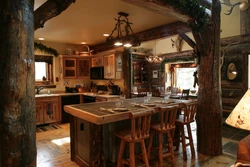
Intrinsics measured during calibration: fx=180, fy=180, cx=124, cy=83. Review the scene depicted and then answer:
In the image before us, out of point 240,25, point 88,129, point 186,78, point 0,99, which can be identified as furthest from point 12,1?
point 186,78

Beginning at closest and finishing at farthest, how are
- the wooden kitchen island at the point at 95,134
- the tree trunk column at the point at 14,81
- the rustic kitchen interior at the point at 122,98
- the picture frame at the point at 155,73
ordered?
the tree trunk column at the point at 14,81 → the wooden kitchen island at the point at 95,134 → the rustic kitchen interior at the point at 122,98 → the picture frame at the point at 155,73

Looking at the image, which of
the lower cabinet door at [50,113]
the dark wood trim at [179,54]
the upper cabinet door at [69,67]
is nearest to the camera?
the lower cabinet door at [50,113]

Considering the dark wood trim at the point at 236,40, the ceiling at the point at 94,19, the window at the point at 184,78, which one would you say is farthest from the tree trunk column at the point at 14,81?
the window at the point at 184,78

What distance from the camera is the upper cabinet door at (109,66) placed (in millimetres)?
5380

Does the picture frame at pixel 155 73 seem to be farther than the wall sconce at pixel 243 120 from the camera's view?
Yes

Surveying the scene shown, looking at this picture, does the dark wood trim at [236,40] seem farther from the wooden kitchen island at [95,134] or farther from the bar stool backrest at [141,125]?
the bar stool backrest at [141,125]

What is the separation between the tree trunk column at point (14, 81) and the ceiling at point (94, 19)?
1751 millimetres

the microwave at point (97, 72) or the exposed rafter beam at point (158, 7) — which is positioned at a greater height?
the exposed rafter beam at point (158, 7)

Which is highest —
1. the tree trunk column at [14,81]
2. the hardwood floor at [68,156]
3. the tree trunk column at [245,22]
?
the tree trunk column at [245,22]

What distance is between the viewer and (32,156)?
142 centimetres

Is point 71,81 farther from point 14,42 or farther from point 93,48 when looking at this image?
point 14,42

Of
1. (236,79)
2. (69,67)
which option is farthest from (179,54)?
(69,67)

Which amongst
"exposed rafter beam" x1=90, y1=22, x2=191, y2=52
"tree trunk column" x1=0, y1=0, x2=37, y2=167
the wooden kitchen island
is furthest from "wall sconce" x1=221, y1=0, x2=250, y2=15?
"tree trunk column" x1=0, y1=0, x2=37, y2=167

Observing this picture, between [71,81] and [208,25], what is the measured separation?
482cm
